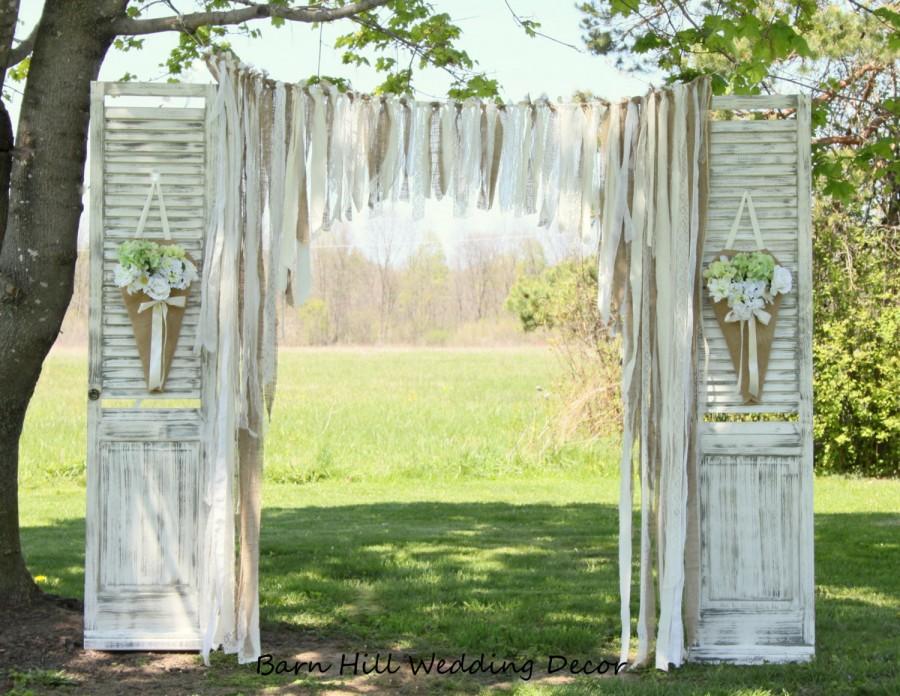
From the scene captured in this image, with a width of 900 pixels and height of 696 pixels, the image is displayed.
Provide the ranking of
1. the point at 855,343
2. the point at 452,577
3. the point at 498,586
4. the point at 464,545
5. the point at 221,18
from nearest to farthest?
the point at 221,18 → the point at 498,586 → the point at 452,577 → the point at 464,545 → the point at 855,343

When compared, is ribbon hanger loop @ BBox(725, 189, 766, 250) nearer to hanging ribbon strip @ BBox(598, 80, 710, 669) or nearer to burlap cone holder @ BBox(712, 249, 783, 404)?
burlap cone holder @ BBox(712, 249, 783, 404)

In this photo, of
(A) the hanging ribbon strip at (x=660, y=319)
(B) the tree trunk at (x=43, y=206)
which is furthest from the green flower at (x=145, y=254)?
(A) the hanging ribbon strip at (x=660, y=319)

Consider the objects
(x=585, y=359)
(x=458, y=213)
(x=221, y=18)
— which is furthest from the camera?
(x=585, y=359)

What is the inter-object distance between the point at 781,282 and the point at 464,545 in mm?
3125

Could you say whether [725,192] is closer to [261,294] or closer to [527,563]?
[261,294]

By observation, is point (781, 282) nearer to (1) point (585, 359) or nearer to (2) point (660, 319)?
(2) point (660, 319)

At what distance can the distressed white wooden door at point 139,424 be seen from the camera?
4207mm

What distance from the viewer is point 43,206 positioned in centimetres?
437

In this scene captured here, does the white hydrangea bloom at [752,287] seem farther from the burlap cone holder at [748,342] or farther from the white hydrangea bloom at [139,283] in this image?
the white hydrangea bloom at [139,283]

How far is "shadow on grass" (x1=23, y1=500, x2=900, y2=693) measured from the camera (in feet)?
13.8

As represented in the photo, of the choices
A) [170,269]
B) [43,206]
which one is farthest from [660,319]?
[43,206]

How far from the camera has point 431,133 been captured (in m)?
4.35

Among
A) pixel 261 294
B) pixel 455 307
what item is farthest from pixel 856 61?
pixel 455 307

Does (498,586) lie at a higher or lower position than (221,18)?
lower
